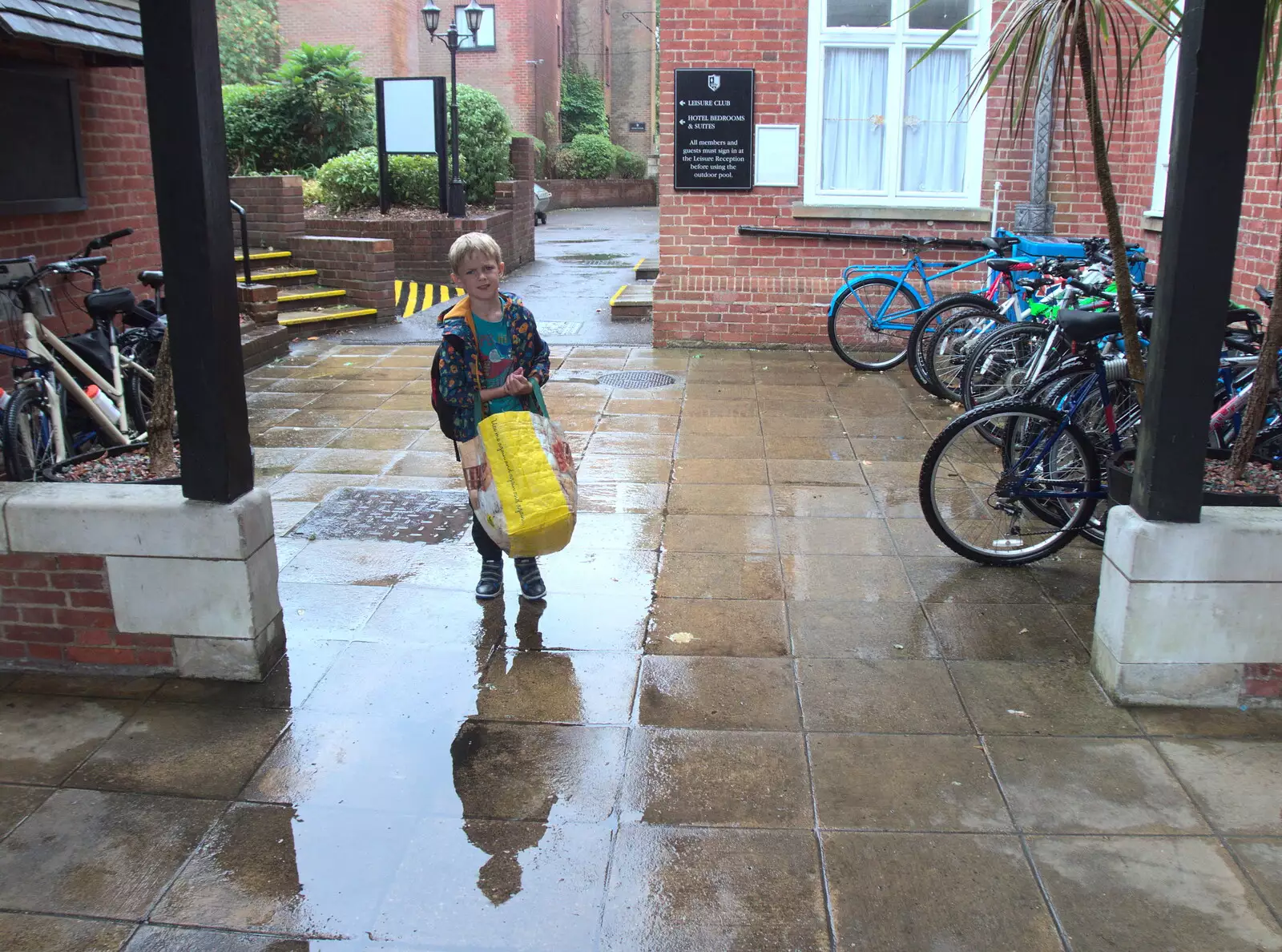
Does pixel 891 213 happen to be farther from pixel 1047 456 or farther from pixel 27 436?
pixel 27 436

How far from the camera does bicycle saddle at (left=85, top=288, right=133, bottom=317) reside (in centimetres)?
653

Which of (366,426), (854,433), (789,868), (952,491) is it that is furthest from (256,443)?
(789,868)

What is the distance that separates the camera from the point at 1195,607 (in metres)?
3.75

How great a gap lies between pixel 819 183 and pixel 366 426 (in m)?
4.96

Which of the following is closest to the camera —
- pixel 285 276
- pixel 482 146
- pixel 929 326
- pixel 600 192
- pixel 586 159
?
pixel 929 326

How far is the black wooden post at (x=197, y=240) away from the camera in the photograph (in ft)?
11.8

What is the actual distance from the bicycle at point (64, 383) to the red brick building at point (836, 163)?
5.20 metres

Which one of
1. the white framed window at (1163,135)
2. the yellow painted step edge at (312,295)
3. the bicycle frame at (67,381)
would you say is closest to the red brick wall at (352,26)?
the yellow painted step edge at (312,295)

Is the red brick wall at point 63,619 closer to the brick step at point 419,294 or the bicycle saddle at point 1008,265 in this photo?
the bicycle saddle at point 1008,265

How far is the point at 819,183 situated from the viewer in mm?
10289

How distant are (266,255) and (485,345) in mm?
8752

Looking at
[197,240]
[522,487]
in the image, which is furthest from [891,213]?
[197,240]

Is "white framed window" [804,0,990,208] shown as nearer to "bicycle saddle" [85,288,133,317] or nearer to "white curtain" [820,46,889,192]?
"white curtain" [820,46,889,192]

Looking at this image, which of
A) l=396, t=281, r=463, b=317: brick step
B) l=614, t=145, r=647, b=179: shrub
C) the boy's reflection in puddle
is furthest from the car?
the boy's reflection in puddle
